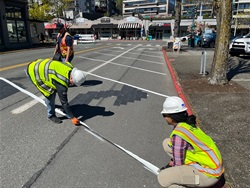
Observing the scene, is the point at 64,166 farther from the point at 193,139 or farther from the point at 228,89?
the point at 228,89

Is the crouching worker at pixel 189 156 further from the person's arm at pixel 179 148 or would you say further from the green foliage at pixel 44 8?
the green foliage at pixel 44 8

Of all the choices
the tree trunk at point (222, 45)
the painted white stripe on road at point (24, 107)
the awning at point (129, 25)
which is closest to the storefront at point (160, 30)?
the awning at point (129, 25)

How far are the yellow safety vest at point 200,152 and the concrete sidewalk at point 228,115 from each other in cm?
74

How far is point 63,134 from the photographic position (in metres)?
4.14

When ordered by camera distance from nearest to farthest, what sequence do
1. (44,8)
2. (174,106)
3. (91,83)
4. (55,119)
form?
1. (174,106)
2. (55,119)
3. (91,83)
4. (44,8)

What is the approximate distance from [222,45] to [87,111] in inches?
199

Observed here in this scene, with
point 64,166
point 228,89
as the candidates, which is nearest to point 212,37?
point 228,89

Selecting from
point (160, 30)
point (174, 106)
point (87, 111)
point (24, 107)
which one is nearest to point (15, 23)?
point (24, 107)

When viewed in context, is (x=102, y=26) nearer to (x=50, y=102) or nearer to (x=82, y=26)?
(x=82, y=26)

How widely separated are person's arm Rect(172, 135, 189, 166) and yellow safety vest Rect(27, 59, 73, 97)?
2.28m

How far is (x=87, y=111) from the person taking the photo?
532 cm

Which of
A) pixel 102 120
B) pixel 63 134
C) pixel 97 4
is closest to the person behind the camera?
pixel 63 134

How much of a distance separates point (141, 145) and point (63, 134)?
1.48 meters

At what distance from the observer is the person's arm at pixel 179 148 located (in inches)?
86.3
